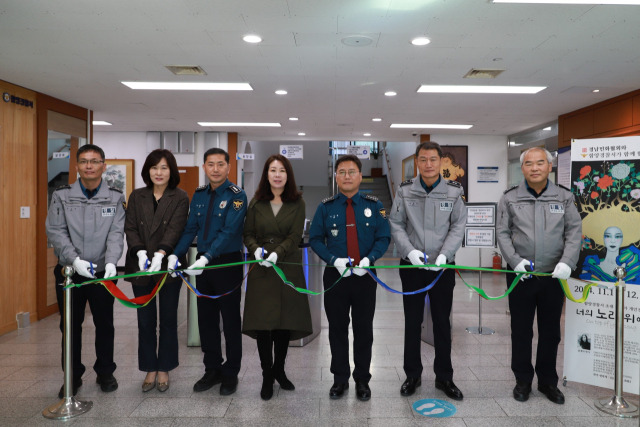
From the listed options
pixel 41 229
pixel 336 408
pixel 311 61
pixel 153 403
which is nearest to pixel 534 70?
pixel 311 61

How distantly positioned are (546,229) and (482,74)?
270cm

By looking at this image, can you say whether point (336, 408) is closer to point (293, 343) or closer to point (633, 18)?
point (293, 343)

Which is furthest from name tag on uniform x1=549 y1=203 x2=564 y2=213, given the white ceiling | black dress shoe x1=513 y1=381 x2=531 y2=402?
the white ceiling

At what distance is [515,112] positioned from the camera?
742 cm

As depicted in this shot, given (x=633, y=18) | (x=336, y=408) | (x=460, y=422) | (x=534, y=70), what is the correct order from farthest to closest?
(x=534, y=70), (x=633, y=18), (x=336, y=408), (x=460, y=422)

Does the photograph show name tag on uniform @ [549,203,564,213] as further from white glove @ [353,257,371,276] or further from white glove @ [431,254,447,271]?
white glove @ [353,257,371,276]

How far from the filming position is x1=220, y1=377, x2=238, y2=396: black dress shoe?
10.9 feet

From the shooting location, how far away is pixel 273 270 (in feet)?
10.5

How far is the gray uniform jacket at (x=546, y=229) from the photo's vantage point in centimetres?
319

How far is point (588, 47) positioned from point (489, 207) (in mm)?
2049

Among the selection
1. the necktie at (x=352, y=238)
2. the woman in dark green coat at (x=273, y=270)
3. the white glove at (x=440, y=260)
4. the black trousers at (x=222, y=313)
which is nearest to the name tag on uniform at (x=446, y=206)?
the white glove at (x=440, y=260)

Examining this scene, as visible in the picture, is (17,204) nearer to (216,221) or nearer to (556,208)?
(216,221)

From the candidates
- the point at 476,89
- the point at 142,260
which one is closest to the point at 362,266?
the point at 142,260

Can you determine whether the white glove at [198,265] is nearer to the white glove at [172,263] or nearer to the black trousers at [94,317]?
the white glove at [172,263]
